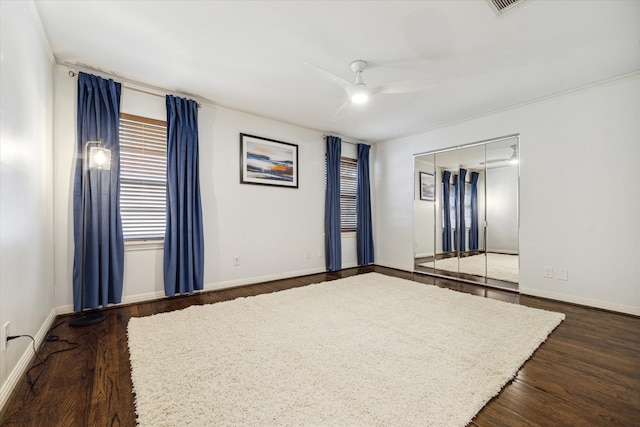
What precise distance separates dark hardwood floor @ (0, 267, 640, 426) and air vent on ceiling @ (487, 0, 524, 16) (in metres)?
2.57

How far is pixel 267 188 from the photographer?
432 cm

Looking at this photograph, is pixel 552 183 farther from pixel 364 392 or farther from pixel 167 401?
pixel 167 401

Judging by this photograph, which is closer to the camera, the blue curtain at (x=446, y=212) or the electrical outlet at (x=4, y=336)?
the electrical outlet at (x=4, y=336)

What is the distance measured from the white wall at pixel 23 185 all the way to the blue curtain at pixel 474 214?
5053 mm

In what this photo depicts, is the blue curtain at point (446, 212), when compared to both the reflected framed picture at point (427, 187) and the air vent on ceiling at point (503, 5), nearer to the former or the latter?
the reflected framed picture at point (427, 187)

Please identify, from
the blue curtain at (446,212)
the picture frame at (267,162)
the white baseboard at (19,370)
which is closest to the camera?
the white baseboard at (19,370)

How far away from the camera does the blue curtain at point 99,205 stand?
2832mm

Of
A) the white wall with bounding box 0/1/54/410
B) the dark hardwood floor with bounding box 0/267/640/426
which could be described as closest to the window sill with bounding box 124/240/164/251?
the white wall with bounding box 0/1/54/410

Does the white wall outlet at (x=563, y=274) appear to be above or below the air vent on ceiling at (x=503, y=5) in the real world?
below

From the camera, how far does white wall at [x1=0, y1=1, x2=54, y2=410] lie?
5.17ft

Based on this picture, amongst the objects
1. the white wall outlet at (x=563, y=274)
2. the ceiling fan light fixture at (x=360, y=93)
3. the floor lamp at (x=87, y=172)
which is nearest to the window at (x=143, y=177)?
the floor lamp at (x=87, y=172)

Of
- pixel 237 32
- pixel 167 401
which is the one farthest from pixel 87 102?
pixel 167 401

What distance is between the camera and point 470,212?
442 centimetres

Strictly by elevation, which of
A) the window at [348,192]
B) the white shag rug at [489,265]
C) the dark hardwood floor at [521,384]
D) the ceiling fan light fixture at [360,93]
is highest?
the ceiling fan light fixture at [360,93]
